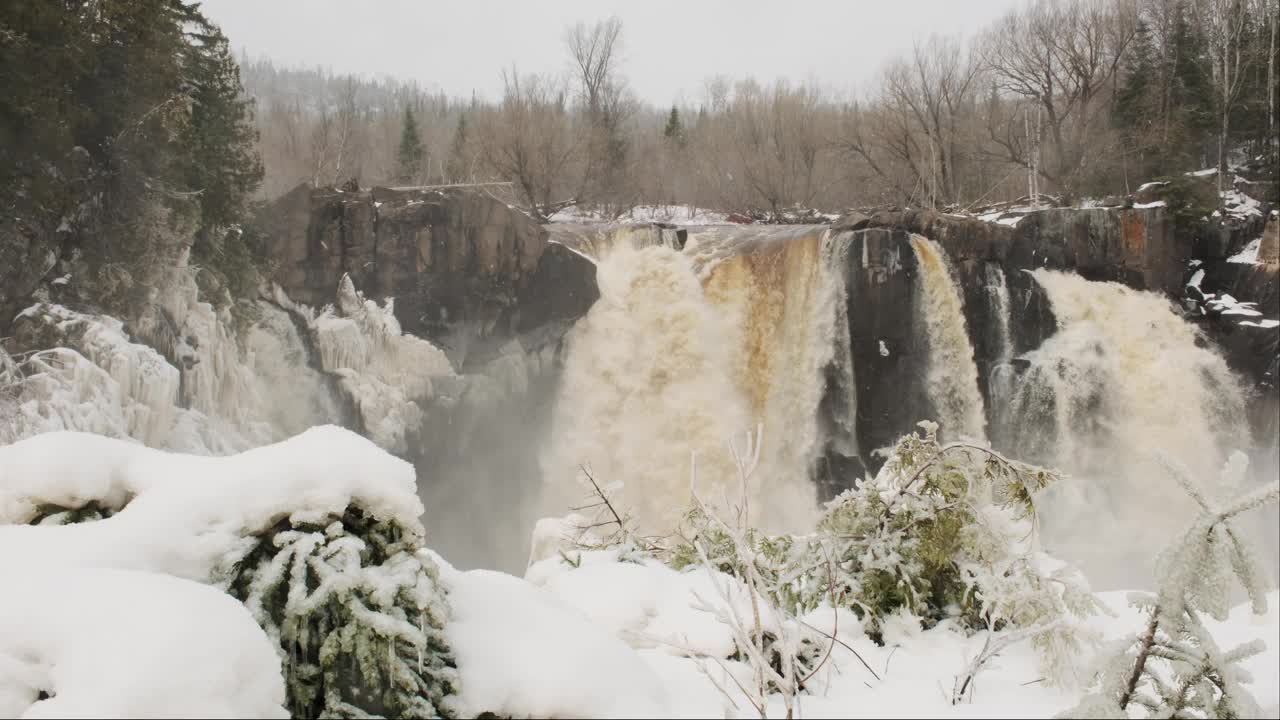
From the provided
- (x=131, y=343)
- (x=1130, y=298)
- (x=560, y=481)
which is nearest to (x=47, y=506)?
(x=131, y=343)

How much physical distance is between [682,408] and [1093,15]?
73.9ft

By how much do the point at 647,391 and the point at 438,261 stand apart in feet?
17.3

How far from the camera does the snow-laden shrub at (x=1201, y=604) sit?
1.57 m

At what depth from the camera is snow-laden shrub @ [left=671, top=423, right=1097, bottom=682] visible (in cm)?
383

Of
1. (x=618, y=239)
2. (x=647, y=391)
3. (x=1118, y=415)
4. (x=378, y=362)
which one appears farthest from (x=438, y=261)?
(x=1118, y=415)

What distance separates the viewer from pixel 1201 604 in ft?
5.21

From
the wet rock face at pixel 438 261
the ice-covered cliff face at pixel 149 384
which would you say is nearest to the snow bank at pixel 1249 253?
the wet rock face at pixel 438 261

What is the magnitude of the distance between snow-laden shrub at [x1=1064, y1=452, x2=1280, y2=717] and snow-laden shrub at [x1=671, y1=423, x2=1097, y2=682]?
1.90m

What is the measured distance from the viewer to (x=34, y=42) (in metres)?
8.62

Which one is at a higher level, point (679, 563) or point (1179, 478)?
point (1179, 478)

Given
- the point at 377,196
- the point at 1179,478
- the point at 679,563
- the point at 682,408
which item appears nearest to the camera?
the point at 1179,478

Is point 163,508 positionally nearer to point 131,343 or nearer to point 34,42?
point 131,343

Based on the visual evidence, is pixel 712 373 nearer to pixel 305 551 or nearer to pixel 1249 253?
pixel 1249 253

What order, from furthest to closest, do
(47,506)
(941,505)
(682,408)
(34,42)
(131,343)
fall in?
1. (682,408)
2. (131,343)
3. (34,42)
4. (941,505)
5. (47,506)
